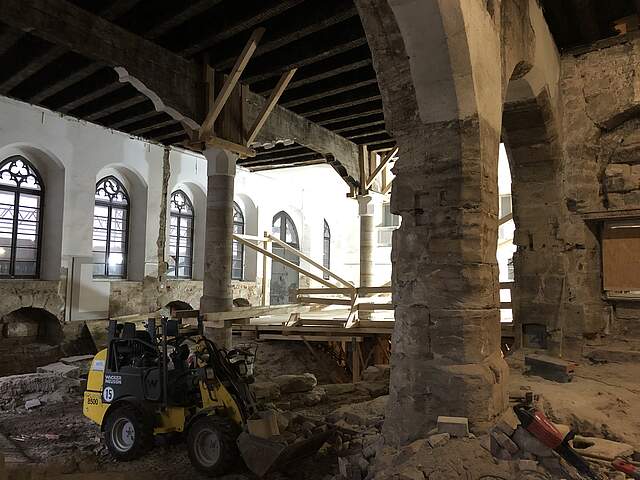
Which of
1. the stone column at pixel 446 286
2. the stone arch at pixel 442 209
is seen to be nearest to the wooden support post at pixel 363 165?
the stone arch at pixel 442 209

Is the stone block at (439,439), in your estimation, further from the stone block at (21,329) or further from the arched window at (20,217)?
the arched window at (20,217)

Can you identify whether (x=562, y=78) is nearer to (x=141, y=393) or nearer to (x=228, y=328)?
(x=228, y=328)

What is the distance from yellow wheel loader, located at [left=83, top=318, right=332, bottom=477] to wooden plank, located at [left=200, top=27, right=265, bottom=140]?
10.9 feet

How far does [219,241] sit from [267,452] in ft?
14.5

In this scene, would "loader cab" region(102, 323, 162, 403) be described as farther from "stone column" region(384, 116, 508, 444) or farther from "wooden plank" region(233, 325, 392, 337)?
"wooden plank" region(233, 325, 392, 337)

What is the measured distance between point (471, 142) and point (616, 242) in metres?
4.17

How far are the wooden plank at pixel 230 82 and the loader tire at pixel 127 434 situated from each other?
4171 millimetres

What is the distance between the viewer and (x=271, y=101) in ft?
26.6

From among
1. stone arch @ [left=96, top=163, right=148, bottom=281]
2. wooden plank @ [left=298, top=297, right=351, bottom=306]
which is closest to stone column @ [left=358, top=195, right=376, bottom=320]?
wooden plank @ [left=298, top=297, right=351, bottom=306]

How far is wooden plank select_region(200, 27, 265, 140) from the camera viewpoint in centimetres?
701

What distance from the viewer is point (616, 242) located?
653cm

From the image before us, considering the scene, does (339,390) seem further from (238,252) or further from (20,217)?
(238,252)

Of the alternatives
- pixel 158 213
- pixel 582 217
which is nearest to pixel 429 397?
pixel 582 217

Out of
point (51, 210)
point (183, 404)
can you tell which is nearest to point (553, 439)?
point (183, 404)
